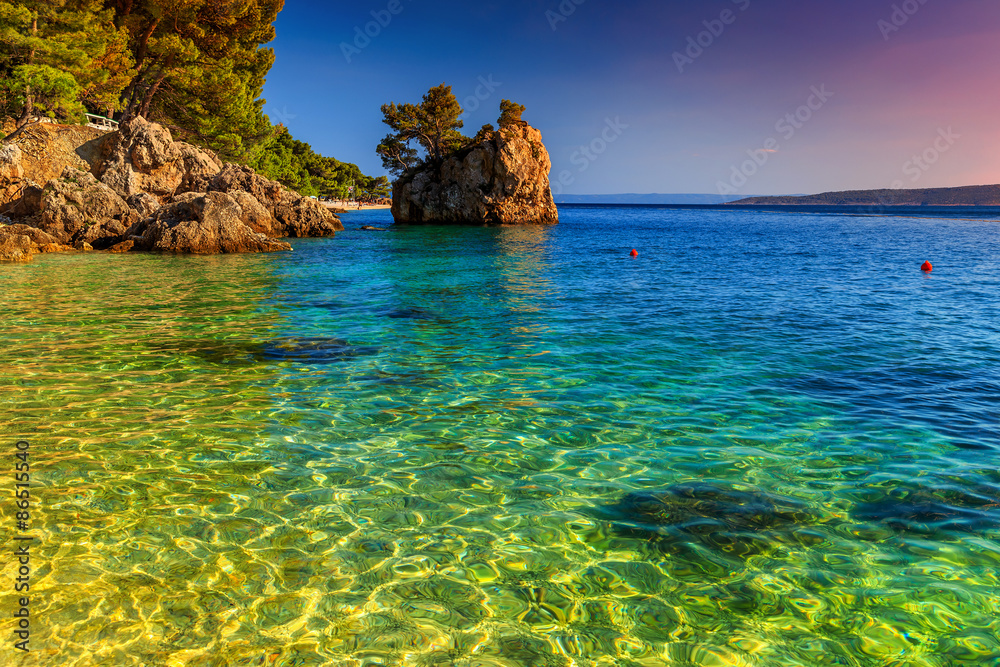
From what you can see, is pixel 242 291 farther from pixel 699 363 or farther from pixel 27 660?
pixel 27 660

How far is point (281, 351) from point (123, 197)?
95.5 ft

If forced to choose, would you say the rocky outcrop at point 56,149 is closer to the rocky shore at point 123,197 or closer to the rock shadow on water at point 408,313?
the rocky shore at point 123,197

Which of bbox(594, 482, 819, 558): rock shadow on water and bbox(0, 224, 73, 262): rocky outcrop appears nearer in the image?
bbox(594, 482, 819, 558): rock shadow on water

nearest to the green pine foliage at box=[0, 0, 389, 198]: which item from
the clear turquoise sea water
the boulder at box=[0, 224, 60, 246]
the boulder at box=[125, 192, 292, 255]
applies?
the boulder at box=[0, 224, 60, 246]

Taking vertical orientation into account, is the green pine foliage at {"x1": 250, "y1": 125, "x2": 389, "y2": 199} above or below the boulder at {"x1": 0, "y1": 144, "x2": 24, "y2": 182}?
above

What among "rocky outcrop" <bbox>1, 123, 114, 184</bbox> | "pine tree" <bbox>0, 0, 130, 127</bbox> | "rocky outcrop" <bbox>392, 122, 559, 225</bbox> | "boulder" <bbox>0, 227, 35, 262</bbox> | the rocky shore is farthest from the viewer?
"rocky outcrop" <bbox>392, 122, 559, 225</bbox>

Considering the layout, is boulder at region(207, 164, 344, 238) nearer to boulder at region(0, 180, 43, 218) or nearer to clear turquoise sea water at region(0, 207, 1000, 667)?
boulder at region(0, 180, 43, 218)

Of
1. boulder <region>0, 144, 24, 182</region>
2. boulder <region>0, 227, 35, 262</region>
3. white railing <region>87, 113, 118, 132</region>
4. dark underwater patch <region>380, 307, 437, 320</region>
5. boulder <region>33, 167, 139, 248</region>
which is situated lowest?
dark underwater patch <region>380, 307, 437, 320</region>

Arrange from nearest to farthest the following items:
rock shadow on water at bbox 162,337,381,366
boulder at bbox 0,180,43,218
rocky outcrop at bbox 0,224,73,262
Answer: rock shadow on water at bbox 162,337,381,366 < rocky outcrop at bbox 0,224,73,262 < boulder at bbox 0,180,43,218

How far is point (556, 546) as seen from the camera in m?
4.37

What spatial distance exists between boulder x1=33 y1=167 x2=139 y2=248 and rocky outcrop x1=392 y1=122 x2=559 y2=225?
130 feet

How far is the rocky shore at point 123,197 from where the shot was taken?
2695cm

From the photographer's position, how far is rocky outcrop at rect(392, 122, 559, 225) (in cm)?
6341

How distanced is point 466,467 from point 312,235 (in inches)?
1552
